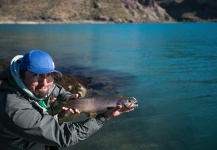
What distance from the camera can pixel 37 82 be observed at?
161 inches

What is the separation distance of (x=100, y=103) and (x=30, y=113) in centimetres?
231

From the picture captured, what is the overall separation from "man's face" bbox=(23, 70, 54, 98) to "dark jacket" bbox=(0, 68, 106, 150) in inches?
5.4

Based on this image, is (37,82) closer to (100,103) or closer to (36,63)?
(36,63)

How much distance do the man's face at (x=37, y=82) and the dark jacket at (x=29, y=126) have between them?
0.14 m

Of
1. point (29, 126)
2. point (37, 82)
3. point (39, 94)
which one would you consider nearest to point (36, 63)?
point (37, 82)

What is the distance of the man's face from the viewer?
404 centimetres

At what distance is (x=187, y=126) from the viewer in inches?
527

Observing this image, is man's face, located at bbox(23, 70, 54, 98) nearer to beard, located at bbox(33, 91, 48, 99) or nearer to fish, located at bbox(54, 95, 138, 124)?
beard, located at bbox(33, 91, 48, 99)

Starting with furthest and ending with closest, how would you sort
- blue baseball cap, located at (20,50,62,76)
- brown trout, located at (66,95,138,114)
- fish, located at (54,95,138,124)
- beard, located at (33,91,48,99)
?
1. brown trout, located at (66,95,138,114)
2. fish, located at (54,95,138,124)
3. beard, located at (33,91,48,99)
4. blue baseball cap, located at (20,50,62,76)

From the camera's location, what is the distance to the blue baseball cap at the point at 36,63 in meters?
3.96

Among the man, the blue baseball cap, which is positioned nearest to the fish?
the man

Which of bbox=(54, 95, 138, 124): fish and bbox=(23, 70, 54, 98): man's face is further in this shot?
bbox=(54, 95, 138, 124): fish

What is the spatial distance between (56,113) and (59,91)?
1.31ft

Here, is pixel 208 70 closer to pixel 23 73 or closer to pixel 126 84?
pixel 126 84
